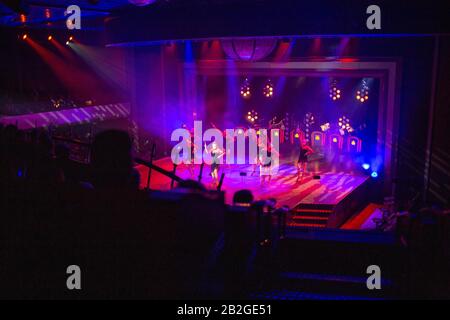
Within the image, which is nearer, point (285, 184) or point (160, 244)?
point (160, 244)

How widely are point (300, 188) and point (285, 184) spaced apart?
498 mm

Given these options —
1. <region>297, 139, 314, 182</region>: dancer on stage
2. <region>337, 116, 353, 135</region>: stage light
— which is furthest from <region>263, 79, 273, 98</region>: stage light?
<region>297, 139, 314, 182</region>: dancer on stage

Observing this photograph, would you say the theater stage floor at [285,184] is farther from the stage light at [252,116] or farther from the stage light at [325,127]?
the stage light at [252,116]

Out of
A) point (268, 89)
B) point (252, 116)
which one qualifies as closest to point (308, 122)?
point (268, 89)

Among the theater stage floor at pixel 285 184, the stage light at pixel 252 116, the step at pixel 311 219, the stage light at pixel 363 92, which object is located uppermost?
the stage light at pixel 363 92

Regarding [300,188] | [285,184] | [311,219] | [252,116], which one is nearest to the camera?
[311,219]

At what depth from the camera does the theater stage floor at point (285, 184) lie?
435 inches

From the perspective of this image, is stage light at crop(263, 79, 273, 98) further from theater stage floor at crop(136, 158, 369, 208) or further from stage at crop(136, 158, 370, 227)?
theater stage floor at crop(136, 158, 369, 208)

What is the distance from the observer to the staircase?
34.2ft

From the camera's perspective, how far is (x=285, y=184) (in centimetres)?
1238

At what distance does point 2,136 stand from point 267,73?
367 inches

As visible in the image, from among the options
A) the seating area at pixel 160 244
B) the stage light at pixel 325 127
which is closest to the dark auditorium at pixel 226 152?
the seating area at pixel 160 244

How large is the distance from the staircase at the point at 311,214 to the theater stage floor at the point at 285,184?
0.13 m

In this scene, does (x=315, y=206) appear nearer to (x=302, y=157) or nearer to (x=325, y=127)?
(x=302, y=157)
